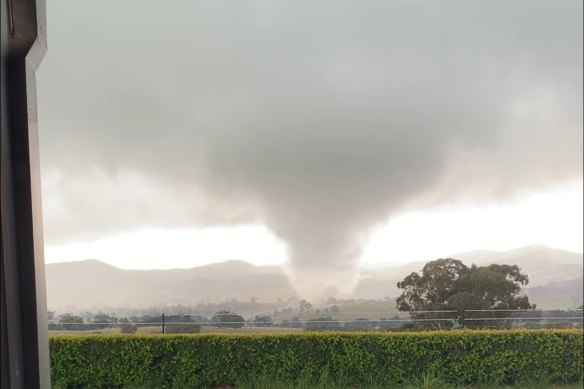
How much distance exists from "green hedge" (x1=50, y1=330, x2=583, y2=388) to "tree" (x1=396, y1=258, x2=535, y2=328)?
14.7 inches

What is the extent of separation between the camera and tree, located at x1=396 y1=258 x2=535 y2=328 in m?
5.52

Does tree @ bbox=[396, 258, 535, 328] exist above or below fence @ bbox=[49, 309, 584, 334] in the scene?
above

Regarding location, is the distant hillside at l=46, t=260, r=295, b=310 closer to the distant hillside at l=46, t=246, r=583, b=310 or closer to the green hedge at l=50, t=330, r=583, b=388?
the distant hillside at l=46, t=246, r=583, b=310

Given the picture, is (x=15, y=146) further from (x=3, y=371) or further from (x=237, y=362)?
(x=237, y=362)

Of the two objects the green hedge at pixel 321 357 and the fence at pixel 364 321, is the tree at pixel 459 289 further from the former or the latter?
the green hedge at pixel 321 357

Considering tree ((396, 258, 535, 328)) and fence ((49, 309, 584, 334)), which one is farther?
fence ((49, 309, 584, 334))

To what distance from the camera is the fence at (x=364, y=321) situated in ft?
19.9

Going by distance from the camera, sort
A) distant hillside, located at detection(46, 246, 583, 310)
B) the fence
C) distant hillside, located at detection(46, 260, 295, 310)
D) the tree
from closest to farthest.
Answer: distant hillside, located at detection(46, 246, 583, 310)
the tree
distant hillside, located at detection(46, 260, 295, 310)
the fence

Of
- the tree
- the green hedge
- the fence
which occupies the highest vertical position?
the tree

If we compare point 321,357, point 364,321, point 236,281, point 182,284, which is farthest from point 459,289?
point 182,284

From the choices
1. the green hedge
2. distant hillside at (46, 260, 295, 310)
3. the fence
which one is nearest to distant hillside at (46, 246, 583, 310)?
distant hillside at (46, 260, 295, 310)

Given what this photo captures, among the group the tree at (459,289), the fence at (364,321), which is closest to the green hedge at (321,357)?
the fence at (364,321)

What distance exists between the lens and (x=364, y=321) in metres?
6.31

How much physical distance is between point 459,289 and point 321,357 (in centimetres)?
183
